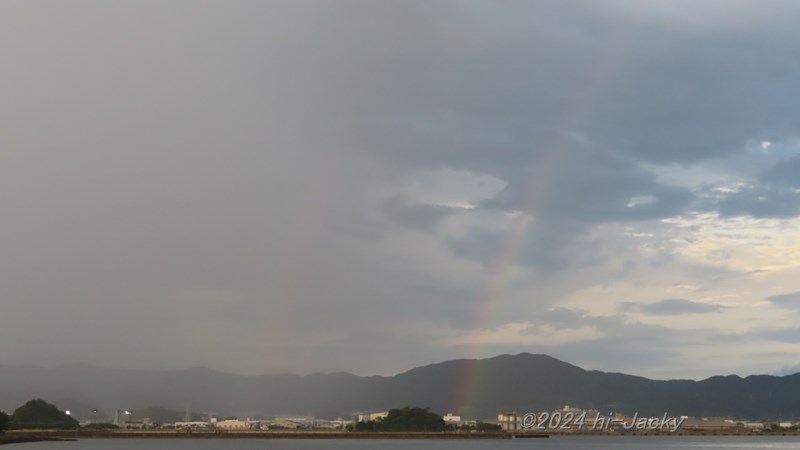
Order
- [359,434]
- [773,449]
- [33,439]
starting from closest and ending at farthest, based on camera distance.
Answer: [773,449] < [33,439] < [359,434]

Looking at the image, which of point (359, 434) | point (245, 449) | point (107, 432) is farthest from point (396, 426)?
point (245, 449)

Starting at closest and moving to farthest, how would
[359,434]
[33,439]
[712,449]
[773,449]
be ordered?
[773,449] < [712,449] < [33,439] < [359,434]

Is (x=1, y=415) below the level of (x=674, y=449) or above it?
above

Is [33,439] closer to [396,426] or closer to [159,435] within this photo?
[159,435]

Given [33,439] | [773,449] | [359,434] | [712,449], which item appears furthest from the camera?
[359,434]

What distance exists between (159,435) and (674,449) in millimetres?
129351

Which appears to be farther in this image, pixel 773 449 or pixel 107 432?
pixel 107 432

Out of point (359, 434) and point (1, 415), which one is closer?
point (1, 415)

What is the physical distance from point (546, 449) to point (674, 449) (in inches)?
774

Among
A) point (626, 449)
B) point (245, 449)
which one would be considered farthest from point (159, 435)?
point (626, 449)

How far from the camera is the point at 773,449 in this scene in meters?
115

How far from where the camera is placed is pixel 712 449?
123m

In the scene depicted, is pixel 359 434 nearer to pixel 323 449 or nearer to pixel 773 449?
pixel 323 449

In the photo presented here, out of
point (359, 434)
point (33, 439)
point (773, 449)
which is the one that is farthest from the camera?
point (359, 434)
